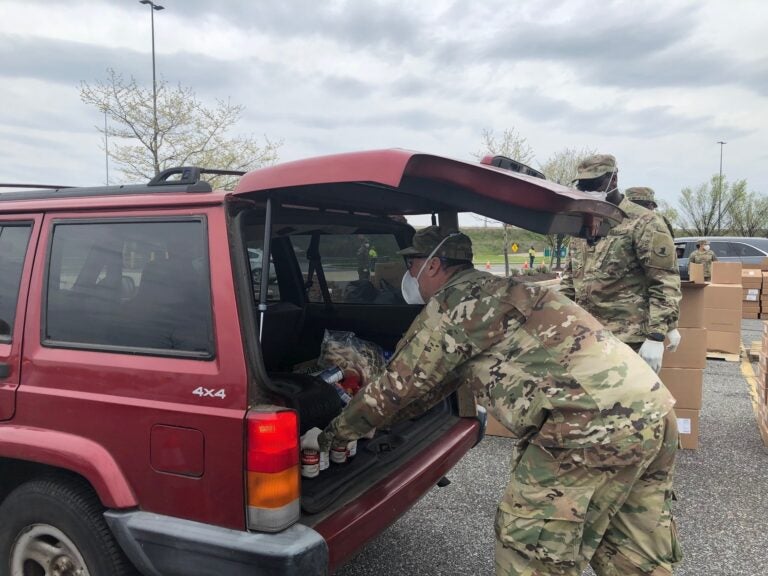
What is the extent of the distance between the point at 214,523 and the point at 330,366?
1214 mm

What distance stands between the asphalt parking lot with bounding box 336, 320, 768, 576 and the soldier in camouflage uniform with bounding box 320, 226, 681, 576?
1.02 meters

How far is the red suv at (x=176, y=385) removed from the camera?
188cm

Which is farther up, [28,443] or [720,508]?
[28,443]

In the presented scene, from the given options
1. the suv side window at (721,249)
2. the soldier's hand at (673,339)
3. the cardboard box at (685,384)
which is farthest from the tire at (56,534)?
the suv side window at (721,249)

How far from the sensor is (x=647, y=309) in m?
3.98

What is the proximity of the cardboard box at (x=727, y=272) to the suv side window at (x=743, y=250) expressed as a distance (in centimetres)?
665

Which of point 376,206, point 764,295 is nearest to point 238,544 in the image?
point 376,206

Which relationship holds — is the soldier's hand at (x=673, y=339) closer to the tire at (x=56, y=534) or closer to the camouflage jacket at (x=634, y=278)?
the camouflage jacket at (x=634, y=278)

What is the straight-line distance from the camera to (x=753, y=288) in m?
12.1

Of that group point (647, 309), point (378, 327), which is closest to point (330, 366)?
point (378, 327)

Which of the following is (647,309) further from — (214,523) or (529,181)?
(214,523)

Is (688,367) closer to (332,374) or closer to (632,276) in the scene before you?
(632,276)

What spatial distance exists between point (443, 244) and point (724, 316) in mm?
7389

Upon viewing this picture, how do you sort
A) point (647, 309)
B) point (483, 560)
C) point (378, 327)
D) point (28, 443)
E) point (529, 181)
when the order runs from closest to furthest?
1. point (529, 181)
2. point (28, 443)
3. point (483, 560)
4. point (378, 327)
5. point (647, 309)
